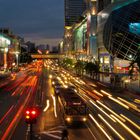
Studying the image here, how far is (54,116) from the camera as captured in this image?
41.1 m

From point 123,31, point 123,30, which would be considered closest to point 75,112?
point 123,31

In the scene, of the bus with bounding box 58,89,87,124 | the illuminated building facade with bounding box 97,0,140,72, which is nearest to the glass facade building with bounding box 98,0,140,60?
the illuminated building facade with bounding box 97,0,140,72

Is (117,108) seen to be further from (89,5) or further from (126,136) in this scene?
(89,5)

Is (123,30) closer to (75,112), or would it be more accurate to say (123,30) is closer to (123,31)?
(123,31)

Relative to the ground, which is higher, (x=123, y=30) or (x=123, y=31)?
(x=123, y=30)

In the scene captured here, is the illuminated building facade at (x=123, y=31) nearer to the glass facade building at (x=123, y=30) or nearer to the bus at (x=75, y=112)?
the glass facade building at (x=123, y=30)

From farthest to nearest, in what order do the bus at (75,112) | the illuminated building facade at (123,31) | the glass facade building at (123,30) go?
the illuminated building facade at (123,31) < the glass facade building at (123,30) < the bus at (75,112)

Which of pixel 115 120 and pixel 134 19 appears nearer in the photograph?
pixel 115 120

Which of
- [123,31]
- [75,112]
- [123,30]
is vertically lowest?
[75,112]

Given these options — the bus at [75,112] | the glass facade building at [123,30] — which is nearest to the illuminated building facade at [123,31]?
the glass facade building at [123,30]

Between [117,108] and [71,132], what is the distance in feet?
49.7

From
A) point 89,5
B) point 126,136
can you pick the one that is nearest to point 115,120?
point 126,136

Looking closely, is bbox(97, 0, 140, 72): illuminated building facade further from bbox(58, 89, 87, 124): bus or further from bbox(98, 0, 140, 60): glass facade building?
bbox(58, 89, 87, 124): bus

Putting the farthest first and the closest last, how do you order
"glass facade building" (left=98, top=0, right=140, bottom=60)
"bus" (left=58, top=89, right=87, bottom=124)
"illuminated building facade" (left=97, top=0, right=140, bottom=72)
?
"illuminated building facade" (left=97, top=0, right=140, bottom=72)
"glass facade building" (left=98, top=0, right=140, bottom=60)
"bus" (left=58, top=89, right=87, bottom=124)
